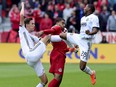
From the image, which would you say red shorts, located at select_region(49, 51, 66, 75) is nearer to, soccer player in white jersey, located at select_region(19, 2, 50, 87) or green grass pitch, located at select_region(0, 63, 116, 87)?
soccer player in white jersey, located at select_region(19, 2, 50, 87)

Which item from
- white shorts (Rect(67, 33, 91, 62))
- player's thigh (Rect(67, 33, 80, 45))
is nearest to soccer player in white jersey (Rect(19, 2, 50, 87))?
player's thigh (Rect(67, 33, 80, 45))

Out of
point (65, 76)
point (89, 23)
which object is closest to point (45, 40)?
point (89, 23)

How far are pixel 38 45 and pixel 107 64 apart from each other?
11.8 meters

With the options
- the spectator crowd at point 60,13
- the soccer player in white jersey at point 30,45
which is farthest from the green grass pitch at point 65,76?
the spectator crowd at point 60,13

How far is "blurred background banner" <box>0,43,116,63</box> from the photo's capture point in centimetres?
2395

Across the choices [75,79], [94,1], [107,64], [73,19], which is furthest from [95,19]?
[94,1]

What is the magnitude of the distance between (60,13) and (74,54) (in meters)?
3.47

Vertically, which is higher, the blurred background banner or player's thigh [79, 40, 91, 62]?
player's thigh [79, 40, 91, 62]

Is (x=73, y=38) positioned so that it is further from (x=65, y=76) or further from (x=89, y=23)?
(x=65, y=76)

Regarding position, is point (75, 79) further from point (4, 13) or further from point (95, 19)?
point (4, 13)

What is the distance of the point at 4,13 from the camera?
2847cm

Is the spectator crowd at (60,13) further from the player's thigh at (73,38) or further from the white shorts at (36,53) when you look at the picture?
the white shorts at (36,53)

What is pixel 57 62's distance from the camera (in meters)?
12.8

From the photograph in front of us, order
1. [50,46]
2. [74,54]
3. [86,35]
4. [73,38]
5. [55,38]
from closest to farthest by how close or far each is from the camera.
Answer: [55,38], [73,38], [86,35], [50,46], [74,54]
